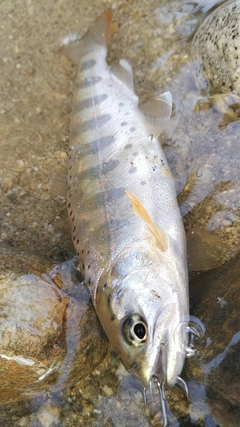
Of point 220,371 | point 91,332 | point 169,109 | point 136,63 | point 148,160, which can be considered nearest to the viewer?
point 220,371

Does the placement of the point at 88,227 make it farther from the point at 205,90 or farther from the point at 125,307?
the point at 205,90

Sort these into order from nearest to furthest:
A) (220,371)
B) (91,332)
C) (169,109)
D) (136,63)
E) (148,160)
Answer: (220,371) → (91,332) → (148,160) → (169,109) → (136,63)

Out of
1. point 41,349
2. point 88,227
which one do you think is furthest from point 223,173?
point 41,349

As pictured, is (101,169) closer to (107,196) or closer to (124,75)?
(107,196)

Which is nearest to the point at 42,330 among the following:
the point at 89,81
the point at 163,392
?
the point at 163,392

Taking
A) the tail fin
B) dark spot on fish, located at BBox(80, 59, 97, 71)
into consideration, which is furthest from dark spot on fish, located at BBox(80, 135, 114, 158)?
the tail fin

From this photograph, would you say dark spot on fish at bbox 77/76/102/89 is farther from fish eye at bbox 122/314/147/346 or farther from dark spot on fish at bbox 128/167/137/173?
fish eye at bbox 122/314/147/346

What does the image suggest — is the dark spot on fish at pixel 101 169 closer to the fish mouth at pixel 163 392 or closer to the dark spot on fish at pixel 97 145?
the dark spot on fish at pixel 97 145
